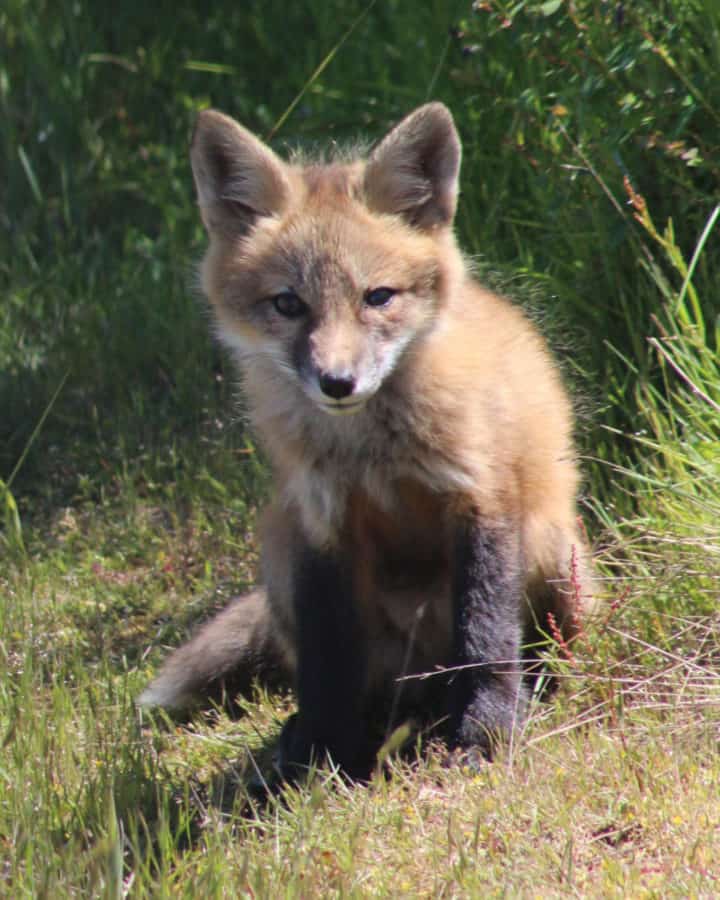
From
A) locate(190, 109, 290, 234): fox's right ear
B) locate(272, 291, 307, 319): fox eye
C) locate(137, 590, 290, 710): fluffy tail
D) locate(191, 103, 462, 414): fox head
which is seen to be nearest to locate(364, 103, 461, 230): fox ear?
locate(191, 103, 462, 414): fox head

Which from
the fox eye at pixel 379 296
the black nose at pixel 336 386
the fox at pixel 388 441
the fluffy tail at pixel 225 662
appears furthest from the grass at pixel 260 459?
the black nose at pixel 336 386

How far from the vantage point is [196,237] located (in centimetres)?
638

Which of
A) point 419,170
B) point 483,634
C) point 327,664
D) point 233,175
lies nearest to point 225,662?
point 327,664

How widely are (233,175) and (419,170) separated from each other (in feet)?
1.65

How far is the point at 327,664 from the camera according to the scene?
11.9ft

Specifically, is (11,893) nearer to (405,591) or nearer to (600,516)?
(405,591)

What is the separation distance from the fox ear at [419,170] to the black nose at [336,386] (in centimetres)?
61

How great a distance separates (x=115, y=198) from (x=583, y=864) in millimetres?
4712

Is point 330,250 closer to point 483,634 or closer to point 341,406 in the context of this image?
point 341,406

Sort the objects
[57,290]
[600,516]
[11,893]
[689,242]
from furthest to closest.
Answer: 1. [57,290]
2. [689,242]
3. [600,516]
4. [11,893]

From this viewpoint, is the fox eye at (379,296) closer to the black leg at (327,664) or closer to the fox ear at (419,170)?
the fox ear at (419,170)

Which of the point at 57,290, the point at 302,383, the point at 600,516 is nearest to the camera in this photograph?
the point at 302,383

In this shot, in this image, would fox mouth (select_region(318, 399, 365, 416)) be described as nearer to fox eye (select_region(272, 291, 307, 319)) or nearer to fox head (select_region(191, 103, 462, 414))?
fox head (select_region(191, 103, 462, 414))

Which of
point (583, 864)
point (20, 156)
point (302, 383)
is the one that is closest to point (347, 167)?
point (302, 383)
